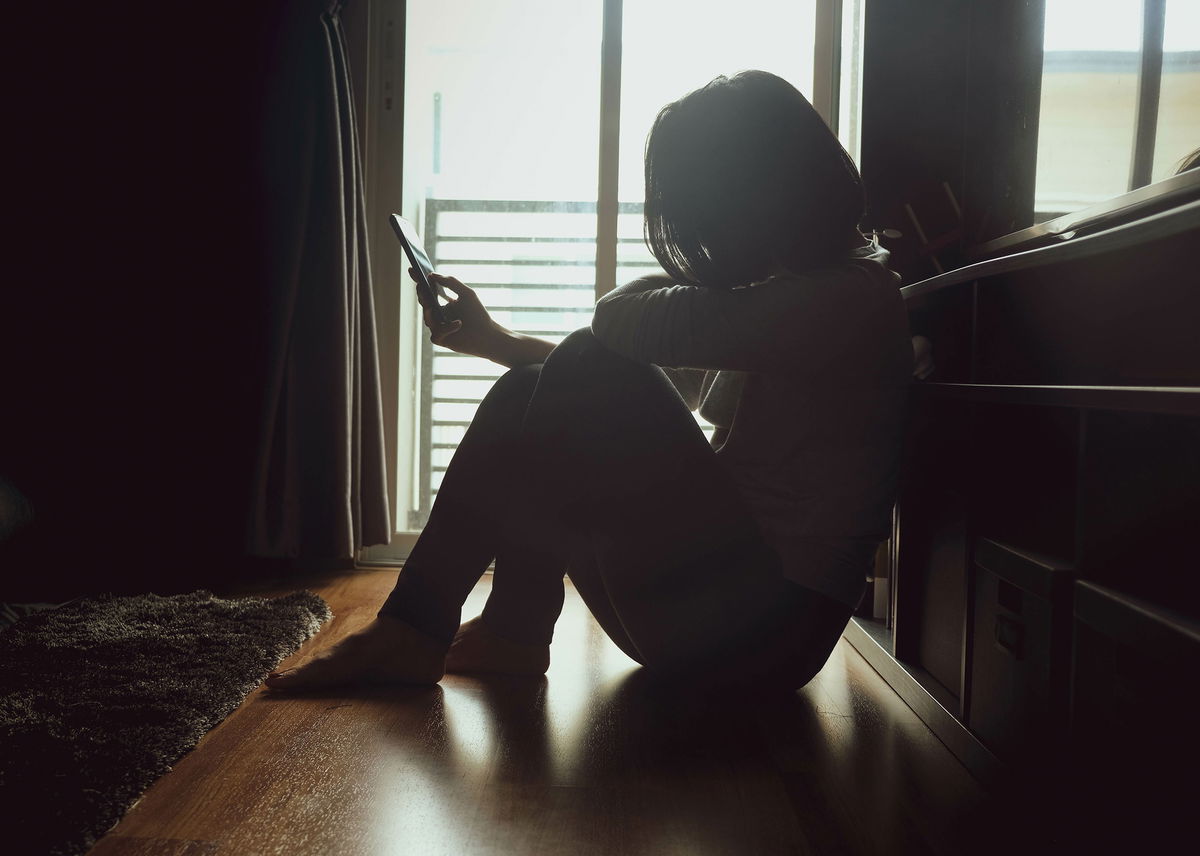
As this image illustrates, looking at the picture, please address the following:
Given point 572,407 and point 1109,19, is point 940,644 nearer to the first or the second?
point 572,407

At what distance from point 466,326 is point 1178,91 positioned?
0.88 m

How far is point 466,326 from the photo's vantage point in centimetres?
127

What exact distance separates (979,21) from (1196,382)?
0.65 m

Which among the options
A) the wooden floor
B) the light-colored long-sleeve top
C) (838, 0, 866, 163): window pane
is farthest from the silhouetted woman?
(838, 0, 866, 163): window pane

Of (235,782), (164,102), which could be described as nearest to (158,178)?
(164,102)

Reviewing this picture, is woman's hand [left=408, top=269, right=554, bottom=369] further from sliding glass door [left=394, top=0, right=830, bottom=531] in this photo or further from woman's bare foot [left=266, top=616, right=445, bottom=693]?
sliding glass door [left=394, top=0, right=830, bottom=531]

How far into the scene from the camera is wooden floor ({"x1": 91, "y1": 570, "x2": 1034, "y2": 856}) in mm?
807

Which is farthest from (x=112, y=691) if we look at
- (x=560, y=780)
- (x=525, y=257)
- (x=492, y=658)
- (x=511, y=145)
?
(x=511, y=145)

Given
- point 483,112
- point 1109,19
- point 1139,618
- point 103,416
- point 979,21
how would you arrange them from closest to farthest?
1. point 1139,618
2. point 1109,19
3. point 979,21
4. point 103,416
5. point 483,112

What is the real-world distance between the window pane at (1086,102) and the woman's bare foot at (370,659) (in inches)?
39.3

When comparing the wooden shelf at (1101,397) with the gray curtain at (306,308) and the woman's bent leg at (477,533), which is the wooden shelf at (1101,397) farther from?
the gray curtain at (306,308)

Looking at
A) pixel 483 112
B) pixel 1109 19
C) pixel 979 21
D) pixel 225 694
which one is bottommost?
pixel 225 694

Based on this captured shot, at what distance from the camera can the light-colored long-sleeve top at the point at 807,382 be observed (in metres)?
0.96

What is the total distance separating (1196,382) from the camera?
946 mm
